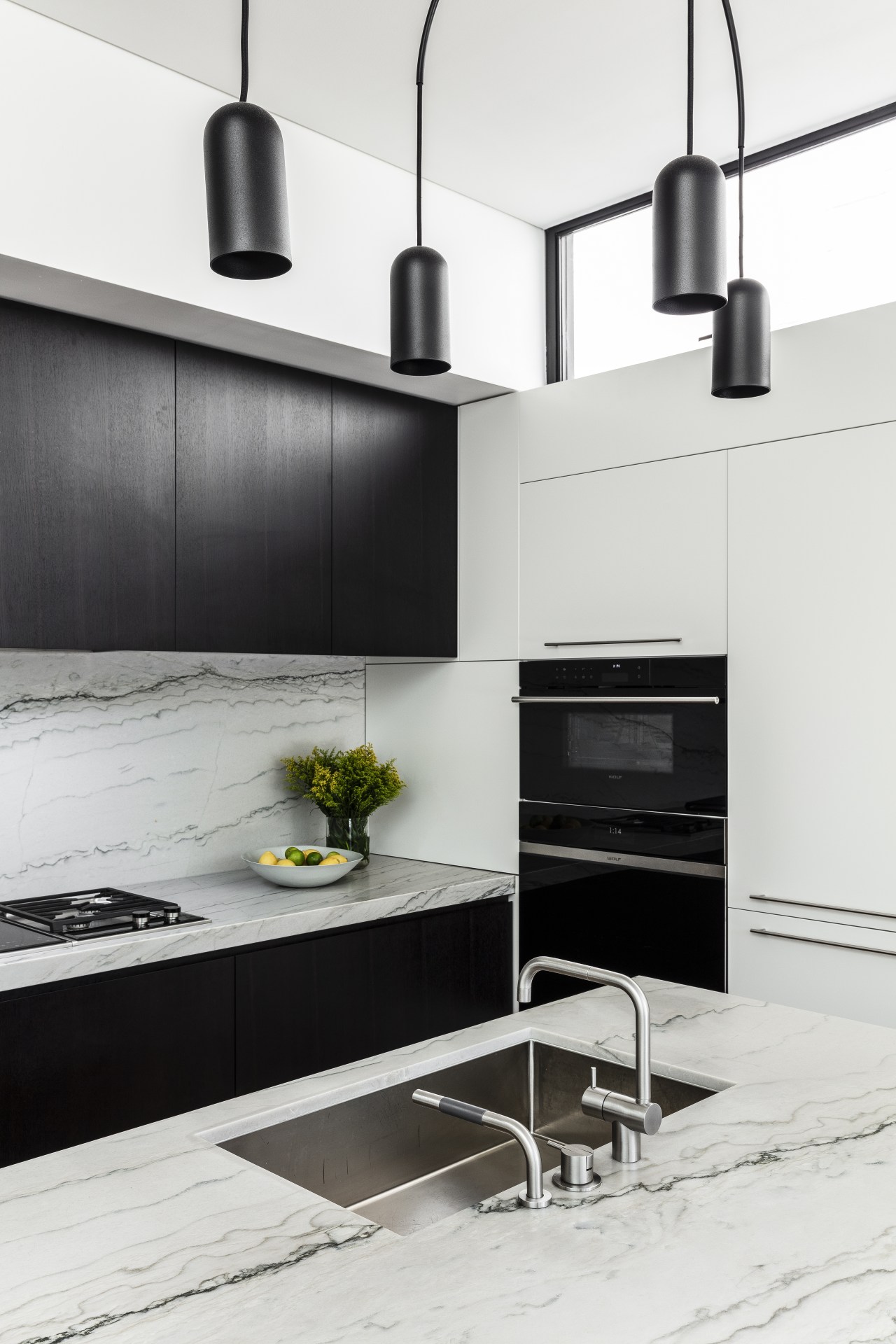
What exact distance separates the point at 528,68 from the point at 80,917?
2206mm

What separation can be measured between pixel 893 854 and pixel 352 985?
1.39 meters

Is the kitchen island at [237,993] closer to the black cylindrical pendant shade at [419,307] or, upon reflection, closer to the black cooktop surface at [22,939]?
the black cooktop surface at [22,939]

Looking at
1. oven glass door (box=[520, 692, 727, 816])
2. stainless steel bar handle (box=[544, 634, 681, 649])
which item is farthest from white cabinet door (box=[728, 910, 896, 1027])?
stainless steel bar handle (box=[544, 634, 681, 649])

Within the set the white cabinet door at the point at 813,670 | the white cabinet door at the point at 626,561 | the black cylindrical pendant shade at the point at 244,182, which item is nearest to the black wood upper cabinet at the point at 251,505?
the white cabinet door at the point at 626,561

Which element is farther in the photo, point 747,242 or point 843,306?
point 747,242

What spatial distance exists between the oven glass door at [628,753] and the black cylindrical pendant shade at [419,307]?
1.60 m

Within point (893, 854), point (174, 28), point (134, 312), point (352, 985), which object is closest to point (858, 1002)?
point (893, 854)

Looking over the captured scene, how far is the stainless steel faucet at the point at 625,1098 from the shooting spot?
1.30 metres

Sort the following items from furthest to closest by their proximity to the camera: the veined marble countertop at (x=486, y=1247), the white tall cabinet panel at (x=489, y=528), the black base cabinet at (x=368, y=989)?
the white tall cabinet panel at (x=489, y=528)
the black base cabinet at (x=368, y=989)
the veined marble countertop at (x=486, y=1247)

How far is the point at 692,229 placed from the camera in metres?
1.15

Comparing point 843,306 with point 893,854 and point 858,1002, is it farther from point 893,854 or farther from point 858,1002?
point 858,1002

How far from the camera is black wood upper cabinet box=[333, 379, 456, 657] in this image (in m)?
3.12

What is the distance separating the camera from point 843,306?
2742 mm

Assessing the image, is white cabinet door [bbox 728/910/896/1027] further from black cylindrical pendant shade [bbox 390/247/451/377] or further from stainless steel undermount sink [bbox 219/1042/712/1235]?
black cylindrical pendant shade [bbox 390/247/451/377]
